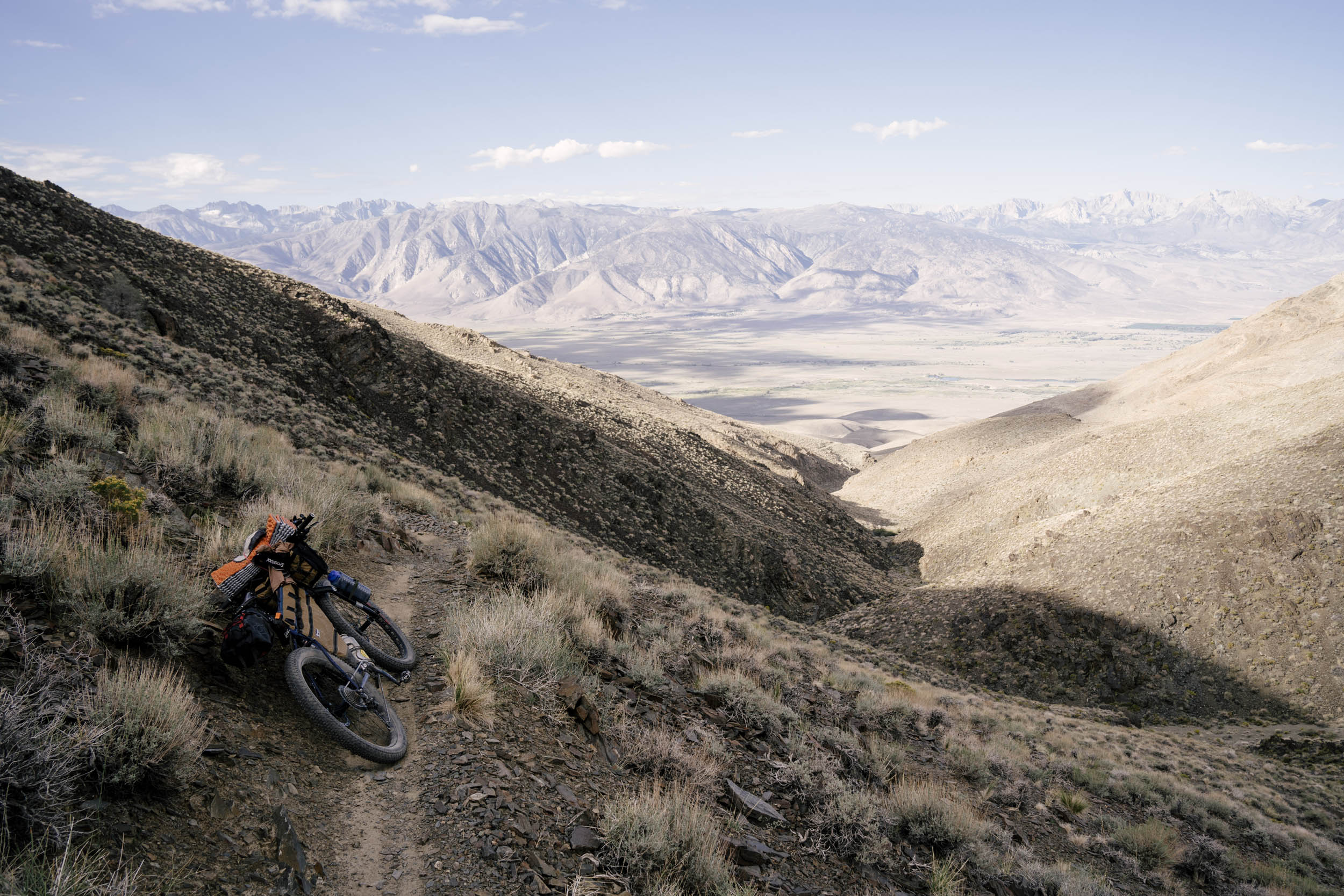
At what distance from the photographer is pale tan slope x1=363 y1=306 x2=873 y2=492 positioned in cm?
4166

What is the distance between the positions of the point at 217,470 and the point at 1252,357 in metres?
62.8

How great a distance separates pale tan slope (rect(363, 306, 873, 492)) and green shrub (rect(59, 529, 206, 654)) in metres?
29.6

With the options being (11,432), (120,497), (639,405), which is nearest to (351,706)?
(120,497)

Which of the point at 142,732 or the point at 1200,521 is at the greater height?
the point at 142,732

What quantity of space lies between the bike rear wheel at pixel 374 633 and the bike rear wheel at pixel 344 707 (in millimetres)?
474

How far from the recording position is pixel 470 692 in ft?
17.0

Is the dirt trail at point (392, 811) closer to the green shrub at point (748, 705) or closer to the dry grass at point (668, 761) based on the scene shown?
the dry grass at point (668, 761)

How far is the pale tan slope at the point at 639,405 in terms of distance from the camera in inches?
1640

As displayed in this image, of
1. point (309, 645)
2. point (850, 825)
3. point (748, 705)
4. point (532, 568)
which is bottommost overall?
point (850, 825)

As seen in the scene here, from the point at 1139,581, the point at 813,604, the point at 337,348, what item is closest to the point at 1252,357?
the point at 1139,581

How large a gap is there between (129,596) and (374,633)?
228cm

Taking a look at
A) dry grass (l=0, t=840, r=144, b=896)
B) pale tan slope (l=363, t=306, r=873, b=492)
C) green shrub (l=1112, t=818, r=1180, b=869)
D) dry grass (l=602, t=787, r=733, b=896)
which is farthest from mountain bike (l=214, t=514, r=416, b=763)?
pale tan slope (l=363, t=306, r=873, b=492)

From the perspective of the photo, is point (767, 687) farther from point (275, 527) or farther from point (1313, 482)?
point (1313, 482)

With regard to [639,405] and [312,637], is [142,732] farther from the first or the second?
[639,405]
